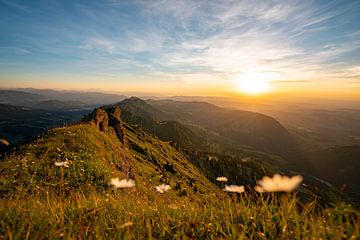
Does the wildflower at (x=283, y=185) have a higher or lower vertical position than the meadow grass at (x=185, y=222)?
higher

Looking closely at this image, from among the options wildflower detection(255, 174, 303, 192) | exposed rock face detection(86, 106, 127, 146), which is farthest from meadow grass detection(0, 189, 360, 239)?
exposed rock face detection(86, 106, 127, 146)

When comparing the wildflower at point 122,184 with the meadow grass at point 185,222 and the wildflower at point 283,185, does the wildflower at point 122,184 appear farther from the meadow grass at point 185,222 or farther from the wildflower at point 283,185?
the wildflower at point 283,185

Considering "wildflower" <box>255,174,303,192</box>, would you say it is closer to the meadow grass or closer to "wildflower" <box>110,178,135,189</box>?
the meadow grass

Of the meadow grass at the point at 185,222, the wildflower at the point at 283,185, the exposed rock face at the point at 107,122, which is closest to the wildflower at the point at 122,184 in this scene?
the meadow grass at the point at 185,222

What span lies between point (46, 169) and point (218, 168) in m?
140

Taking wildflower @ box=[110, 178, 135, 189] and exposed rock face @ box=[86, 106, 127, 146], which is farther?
exposed rock face @ box=[86, 106, 127, 146]

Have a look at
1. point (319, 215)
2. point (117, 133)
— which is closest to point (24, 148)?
point (319, 215)

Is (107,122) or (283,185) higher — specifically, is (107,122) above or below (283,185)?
below

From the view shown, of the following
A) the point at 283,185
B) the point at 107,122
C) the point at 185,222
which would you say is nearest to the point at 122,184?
the point at 185,222

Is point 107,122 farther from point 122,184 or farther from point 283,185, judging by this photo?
point 283,185

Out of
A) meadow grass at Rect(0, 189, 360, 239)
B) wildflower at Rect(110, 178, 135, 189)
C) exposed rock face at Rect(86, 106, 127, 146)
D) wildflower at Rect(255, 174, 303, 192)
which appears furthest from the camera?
exposed rock face at Rect(86, 106, 127, 146)

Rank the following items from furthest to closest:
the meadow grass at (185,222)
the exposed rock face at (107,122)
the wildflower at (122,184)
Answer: the exposed rock face at (107,122) < the wildflower at (122,184) < the meadow grass at (185,222)

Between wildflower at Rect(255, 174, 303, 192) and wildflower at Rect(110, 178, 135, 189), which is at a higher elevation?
wildflower at Rect(255, 174, 303, 192)

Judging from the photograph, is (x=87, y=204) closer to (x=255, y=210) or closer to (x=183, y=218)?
(x=183, y=218)
